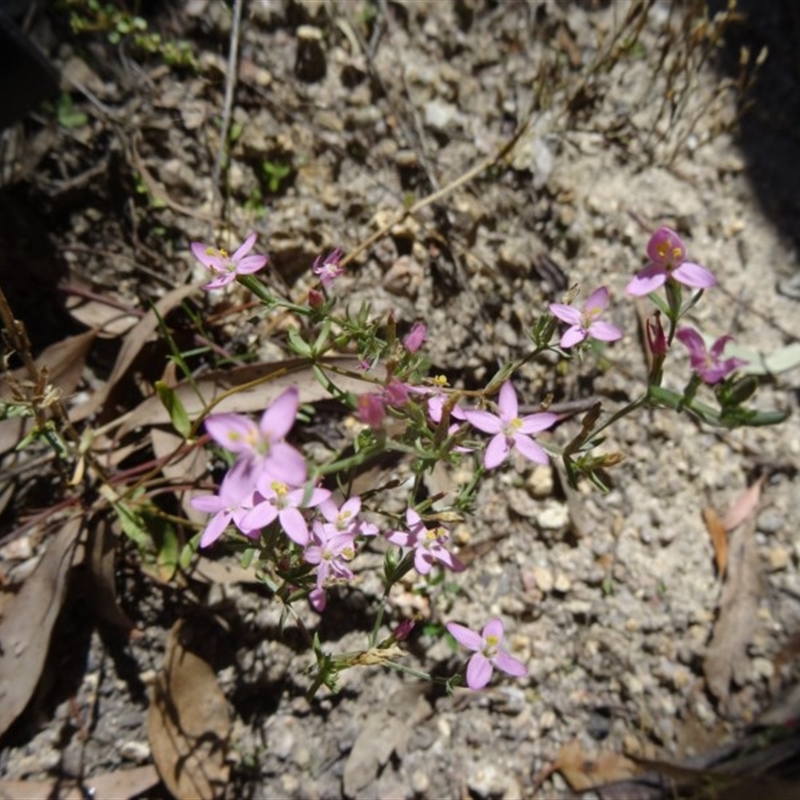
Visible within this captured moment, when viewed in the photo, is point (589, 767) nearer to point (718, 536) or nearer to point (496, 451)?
point (718, 536)

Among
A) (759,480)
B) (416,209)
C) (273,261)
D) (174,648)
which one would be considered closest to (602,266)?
(416,209)

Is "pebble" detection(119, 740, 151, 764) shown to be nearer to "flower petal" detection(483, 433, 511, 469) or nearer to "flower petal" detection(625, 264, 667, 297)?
"flower petal" detection(483, 433, 511, 469)

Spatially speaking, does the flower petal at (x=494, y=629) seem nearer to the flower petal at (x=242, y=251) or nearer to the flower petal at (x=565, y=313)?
the flower petal at (x=565, y=313)

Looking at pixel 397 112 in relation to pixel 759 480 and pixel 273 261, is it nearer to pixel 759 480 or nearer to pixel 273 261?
pixel 273 261

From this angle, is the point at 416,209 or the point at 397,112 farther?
the point at 397,112

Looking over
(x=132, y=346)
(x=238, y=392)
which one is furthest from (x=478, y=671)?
(x=132, y=346)

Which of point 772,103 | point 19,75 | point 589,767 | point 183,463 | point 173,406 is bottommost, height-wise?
point 589,767
